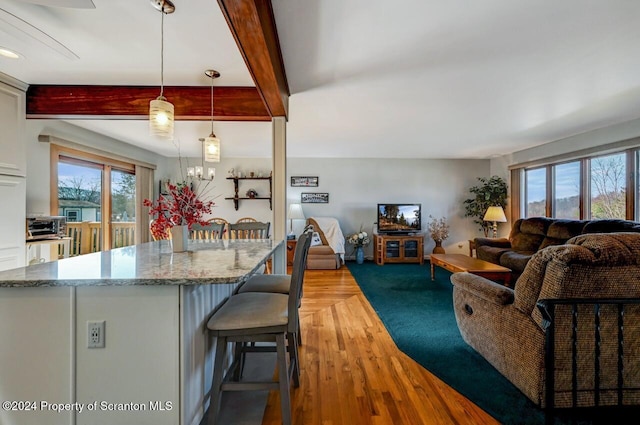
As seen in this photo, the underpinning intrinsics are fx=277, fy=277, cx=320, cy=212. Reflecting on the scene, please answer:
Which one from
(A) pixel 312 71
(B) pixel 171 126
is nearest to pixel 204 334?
(B) pixel 171 126

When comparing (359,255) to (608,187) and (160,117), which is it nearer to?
(608,187)

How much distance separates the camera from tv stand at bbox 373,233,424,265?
18.5ft

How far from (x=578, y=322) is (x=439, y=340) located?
3.73ft

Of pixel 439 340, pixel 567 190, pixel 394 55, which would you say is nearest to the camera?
pixel 394 55

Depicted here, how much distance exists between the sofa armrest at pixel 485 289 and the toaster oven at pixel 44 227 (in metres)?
4.06

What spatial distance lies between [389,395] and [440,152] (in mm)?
4849

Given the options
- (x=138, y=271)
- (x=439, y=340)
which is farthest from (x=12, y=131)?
(x=439, y=340)

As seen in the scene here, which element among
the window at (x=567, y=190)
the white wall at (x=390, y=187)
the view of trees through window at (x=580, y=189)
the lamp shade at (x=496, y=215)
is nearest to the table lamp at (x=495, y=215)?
the lamp shade at (x=496, y=215)

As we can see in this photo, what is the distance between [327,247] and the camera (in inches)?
211

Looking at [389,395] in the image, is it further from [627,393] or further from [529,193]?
[529,193]

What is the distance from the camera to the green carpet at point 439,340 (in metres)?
1.67

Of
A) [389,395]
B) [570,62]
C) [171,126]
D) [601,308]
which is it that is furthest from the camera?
[570,62]

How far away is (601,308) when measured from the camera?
150cm

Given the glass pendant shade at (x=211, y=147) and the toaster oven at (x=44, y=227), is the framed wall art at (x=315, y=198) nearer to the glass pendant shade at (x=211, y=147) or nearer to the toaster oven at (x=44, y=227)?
the glass pendant shade at (x=211, y=147)
